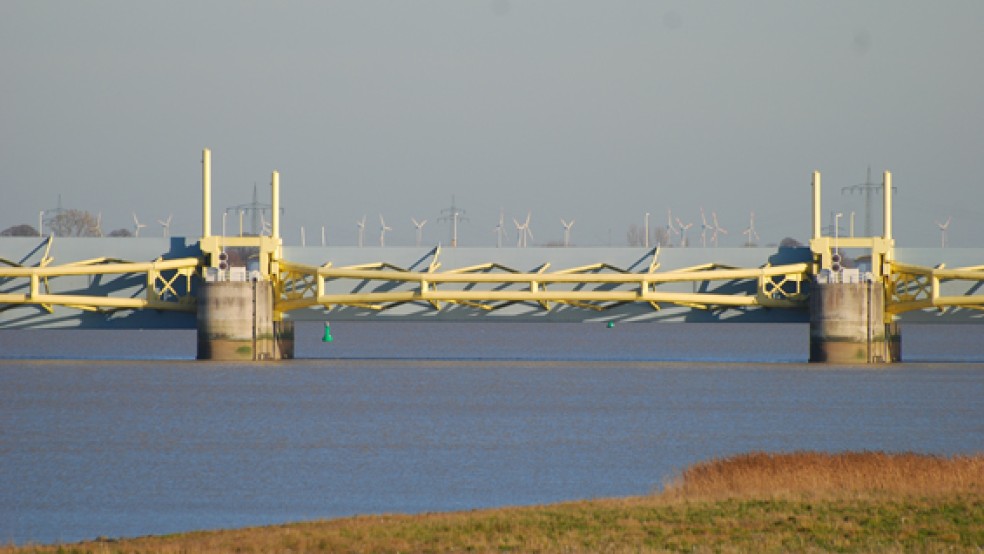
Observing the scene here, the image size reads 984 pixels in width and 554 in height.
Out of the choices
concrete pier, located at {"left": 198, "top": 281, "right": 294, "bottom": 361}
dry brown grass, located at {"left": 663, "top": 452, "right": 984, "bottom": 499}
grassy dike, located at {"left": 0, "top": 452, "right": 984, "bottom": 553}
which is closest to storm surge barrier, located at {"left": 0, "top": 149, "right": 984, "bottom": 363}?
concrete pier, located at {"left": 198, "top": 281, "right": 294, "bottom": 361}

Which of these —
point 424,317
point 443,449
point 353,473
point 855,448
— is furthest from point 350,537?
point 424,317

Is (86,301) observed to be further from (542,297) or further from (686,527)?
(686,527)

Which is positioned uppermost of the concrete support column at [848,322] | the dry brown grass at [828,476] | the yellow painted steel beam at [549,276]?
the yellow painted steel beam at [549,276]

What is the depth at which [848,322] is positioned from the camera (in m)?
92.7

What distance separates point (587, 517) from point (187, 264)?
68240mm

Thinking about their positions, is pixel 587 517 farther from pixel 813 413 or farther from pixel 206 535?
pixel 813 413

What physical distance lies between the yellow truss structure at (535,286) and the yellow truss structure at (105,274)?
18.7ft

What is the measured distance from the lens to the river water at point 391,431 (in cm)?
4128

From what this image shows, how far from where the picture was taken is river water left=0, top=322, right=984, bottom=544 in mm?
41281

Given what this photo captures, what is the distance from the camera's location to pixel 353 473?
1863 inches

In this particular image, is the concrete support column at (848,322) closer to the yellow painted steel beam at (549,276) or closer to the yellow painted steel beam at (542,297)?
the yellow painted steel beam at (542,297)

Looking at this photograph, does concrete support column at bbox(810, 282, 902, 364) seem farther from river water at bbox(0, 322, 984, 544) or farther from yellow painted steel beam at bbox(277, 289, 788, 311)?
yellow painted steel beam at bbox(277, 289, 788, 311)

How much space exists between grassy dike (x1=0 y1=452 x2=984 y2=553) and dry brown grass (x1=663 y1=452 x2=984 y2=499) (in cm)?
10

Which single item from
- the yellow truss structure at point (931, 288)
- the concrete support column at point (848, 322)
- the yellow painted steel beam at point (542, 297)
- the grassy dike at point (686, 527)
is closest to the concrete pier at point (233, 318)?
the yellow painted steel beam at point (542, 297)
